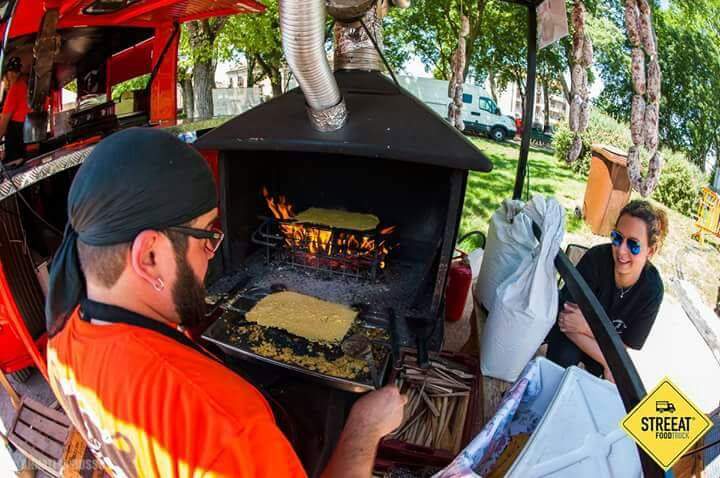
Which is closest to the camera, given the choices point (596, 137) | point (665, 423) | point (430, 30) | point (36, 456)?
point (665, 423)

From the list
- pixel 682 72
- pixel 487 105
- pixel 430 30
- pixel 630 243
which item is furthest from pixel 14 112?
pixel 487 105

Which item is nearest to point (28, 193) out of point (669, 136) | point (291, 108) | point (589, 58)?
point (291, 108)

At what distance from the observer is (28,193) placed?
10.3 ft

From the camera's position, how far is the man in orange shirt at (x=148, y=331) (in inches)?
33.5

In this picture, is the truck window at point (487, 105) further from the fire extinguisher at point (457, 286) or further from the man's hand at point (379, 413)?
the man's hand at point (379, 413)

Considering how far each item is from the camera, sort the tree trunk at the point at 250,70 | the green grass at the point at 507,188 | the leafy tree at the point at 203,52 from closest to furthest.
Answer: the green grass at the point at 507,188 < the leafy tree at the point at 203,52 < the tree trunk at the point at 250,70

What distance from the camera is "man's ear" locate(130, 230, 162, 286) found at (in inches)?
39.5

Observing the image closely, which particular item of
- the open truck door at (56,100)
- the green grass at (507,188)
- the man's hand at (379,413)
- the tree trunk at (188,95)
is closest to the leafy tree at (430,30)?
the green grass at (507,188)

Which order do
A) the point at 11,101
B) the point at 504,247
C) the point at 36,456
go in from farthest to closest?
the point at 11,101 → the point at 504,247 → the point at 36,456

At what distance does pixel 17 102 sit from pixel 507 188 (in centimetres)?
732

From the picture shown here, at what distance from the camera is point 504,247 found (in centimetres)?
254

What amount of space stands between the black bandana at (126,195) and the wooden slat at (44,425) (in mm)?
1757

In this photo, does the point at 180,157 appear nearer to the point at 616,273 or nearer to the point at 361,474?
the point at 361,474

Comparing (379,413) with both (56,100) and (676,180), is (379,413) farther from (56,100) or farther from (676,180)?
(676,180)
